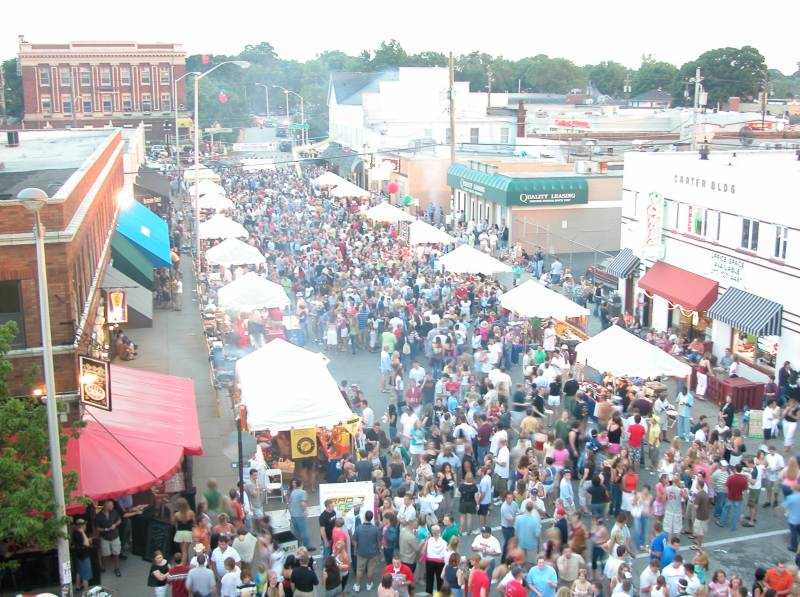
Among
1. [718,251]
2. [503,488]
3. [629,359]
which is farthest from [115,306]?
[718,251]

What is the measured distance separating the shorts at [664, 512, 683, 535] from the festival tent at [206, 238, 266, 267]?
716 inches

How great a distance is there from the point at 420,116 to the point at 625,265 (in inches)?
1727

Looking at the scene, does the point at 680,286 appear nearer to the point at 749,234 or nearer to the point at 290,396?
the point at 749,234

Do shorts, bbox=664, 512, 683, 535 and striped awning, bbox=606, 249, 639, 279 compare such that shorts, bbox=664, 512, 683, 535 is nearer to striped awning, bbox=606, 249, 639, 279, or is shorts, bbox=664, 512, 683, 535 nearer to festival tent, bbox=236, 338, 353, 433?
festival tent, bbox=236, 338, 353, 433

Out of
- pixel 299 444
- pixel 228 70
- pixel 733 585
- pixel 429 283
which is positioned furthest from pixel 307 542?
pixel 228 70

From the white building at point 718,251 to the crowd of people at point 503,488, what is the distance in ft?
5.31

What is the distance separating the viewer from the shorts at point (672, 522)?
14219 millimetres

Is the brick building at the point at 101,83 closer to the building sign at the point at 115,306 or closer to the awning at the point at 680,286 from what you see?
the awning at the point at 680,286

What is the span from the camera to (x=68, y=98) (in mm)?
104750

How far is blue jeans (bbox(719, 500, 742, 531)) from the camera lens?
15.3 metres

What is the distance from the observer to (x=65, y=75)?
104 meters

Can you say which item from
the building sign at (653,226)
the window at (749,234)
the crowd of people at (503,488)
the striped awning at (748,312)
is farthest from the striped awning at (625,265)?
the window at (749,234)

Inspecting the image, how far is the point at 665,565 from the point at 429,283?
18116mm

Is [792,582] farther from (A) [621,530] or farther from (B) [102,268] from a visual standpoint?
(B) [102,268]
